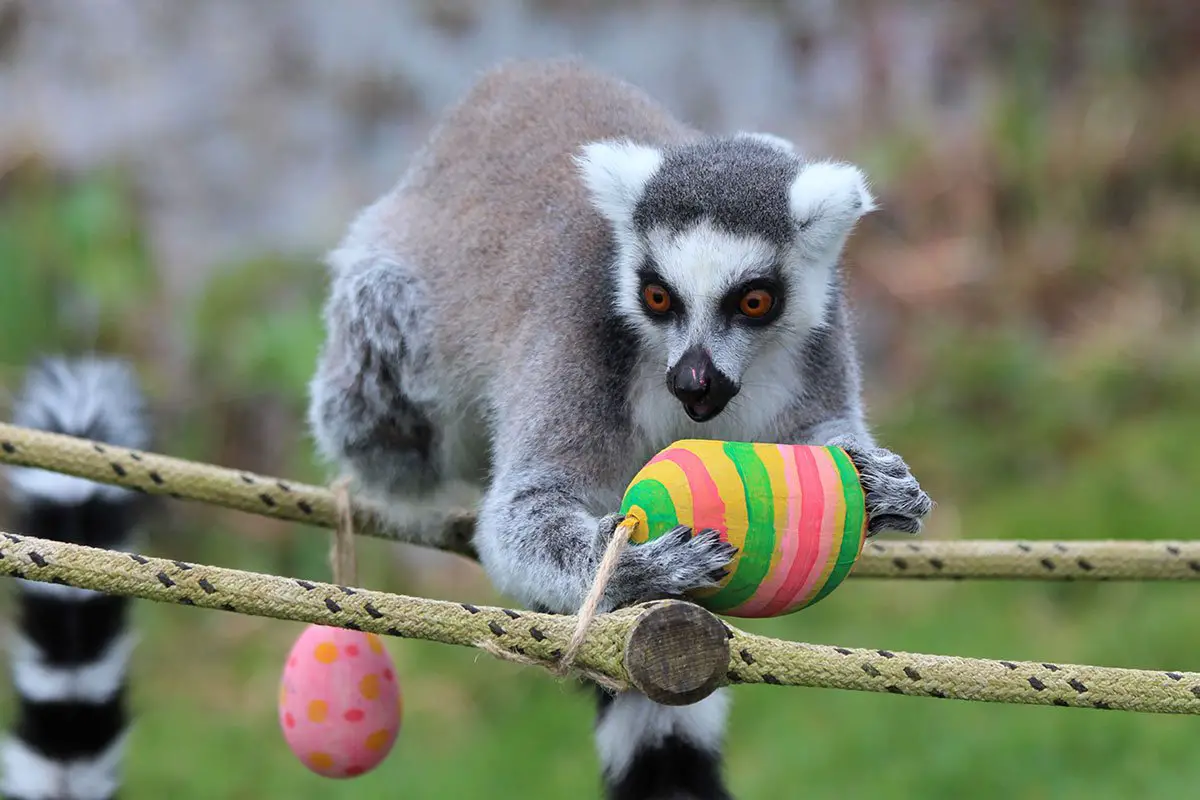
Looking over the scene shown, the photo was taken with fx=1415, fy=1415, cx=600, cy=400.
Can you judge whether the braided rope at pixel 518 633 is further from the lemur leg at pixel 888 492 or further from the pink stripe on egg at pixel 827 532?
the lemur leg at pixel 888 492

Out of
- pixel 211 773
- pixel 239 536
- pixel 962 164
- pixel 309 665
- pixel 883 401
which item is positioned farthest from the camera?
pixel 962 164

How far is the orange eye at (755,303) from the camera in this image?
2.14 meters

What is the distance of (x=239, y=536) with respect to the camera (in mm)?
5527

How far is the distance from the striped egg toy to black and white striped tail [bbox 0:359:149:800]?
135cm

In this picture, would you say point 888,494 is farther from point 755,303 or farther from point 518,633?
point 518,633

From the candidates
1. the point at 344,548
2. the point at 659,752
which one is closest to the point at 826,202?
the point at 659,752

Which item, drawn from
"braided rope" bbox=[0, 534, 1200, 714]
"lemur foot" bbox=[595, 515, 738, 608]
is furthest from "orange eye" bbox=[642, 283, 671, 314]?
"braided rope" bbox=[0, 534, 1200, 714]

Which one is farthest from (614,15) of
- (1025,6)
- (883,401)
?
(883,401)

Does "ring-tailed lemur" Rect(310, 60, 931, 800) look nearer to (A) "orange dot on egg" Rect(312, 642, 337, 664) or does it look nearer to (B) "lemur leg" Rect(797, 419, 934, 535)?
(B) "lemur leg" Rect(797, 419, 934, 535)

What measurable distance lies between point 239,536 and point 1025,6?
448cm

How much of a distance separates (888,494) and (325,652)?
103cm

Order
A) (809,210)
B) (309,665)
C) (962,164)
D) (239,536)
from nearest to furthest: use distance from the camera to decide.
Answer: (809,210)
(309,665)
(239,536)
(962,164)

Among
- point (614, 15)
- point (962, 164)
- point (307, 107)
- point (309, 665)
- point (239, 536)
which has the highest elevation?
point (614, 15)

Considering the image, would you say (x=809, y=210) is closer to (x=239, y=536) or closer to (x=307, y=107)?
(x=239, y=536)
